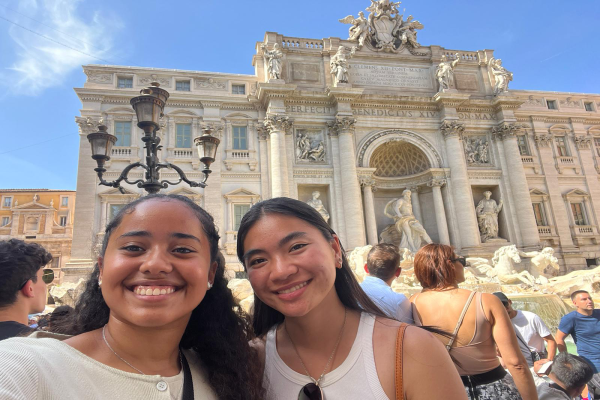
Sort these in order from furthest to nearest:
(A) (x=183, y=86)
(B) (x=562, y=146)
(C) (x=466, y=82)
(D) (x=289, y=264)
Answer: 1. (B) (x=562, y=146)
2. (C) (x=466, y=82)
3. (A) (x=183, y=86)
4. (D) (x=289, y=264)

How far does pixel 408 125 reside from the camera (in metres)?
19.6

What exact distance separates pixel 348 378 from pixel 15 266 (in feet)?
8.41

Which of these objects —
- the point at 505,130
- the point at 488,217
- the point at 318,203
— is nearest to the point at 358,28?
the point at 505,130

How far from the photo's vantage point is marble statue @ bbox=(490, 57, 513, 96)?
2075 cm

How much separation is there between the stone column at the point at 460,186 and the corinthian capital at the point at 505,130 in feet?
7.33

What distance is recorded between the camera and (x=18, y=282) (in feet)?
9.06

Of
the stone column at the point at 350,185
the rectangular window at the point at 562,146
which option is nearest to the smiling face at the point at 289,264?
the stone column at the point at 350,185

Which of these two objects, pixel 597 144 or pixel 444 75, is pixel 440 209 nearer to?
pixel 444 75

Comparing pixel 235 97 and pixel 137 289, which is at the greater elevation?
pixel 235 97

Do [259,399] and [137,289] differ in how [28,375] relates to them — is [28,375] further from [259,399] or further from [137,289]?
[259,399]

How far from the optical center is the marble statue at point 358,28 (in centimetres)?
2042

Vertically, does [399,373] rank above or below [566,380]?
above

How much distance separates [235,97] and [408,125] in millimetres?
8849

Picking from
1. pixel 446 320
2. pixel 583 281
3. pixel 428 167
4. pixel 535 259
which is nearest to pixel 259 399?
pixel 446 320
